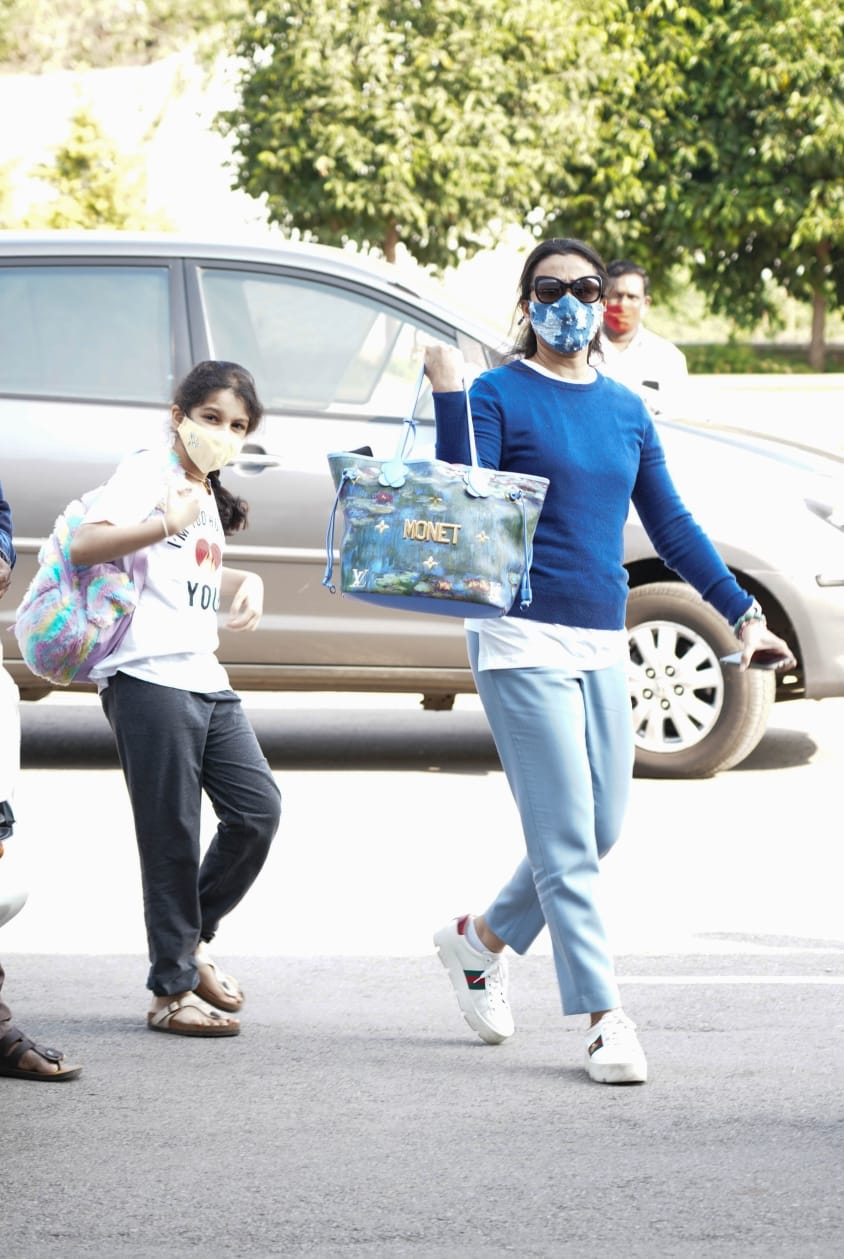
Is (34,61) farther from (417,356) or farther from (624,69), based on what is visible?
(417,356)

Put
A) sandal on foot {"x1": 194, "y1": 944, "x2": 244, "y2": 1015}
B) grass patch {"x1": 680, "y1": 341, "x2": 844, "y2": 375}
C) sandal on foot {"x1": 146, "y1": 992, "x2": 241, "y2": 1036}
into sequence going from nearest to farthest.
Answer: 1. sandal on foot {"x1": 146, "y1": 992, "x2": 241, "y2": 1036}
2. sandal on foot {"x1": 194, "y1": 944, "x2": 244, "y2": 1015}
3. grass patch {"x1": 680, "y1": 341, "x2": 844, "y2": 375}

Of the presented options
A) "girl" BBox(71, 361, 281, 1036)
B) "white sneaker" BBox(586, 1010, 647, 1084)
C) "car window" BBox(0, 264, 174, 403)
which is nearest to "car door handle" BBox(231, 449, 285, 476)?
"car window" BBox(0, 264, 174, 403)

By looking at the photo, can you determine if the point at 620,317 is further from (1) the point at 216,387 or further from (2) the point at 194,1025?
(2) the point at 194,1025

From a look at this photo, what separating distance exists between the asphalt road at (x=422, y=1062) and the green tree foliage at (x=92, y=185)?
23.7 meters

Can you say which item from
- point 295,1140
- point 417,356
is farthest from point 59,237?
point 295,1140

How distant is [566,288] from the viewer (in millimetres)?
4332

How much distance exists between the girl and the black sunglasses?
30.4 inches

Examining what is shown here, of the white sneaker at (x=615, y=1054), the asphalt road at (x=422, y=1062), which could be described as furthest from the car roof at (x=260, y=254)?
the white sneaker at (x=615, y=1054)

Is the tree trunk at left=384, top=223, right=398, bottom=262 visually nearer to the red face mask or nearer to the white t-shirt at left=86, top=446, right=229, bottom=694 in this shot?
the red face mask

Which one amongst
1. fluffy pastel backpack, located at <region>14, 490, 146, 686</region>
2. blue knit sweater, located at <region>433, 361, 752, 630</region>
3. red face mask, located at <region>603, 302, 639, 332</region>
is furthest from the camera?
red face mask, located at <region>603, 302, 639, 332</region>

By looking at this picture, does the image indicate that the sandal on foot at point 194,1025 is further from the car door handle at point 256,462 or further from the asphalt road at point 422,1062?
the car door handle at point 256,462

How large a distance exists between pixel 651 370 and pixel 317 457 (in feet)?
5.04

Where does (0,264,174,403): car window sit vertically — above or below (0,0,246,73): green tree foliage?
below

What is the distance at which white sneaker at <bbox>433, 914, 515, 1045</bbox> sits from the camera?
466 cm
